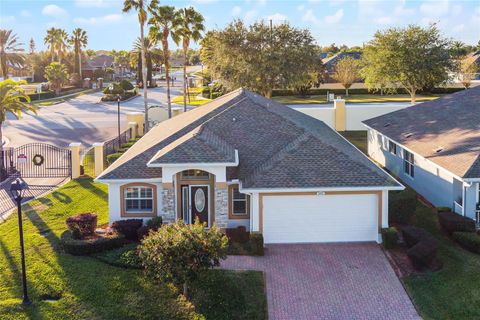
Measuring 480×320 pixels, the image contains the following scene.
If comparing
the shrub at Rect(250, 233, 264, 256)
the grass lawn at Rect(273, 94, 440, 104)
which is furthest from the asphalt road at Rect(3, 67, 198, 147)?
the shrub at Rect(250, 233, 264, 256)

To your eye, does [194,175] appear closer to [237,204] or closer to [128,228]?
[237,204]

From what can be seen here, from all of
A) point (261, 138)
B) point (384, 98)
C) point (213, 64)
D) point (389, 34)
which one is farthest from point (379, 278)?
point (384, 98)

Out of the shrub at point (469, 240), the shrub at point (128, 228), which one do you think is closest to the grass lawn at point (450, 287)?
the shrub at point (469, 240)

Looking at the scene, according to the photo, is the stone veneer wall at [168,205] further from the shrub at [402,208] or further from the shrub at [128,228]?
the shrub at [402,208]

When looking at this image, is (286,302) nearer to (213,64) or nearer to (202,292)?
(202,292)

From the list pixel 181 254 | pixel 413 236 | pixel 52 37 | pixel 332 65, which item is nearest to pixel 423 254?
pixel 413 236

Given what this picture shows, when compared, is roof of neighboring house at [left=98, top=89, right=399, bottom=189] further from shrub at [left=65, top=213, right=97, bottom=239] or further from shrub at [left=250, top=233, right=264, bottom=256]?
shrub at [left=250, top=233, right=264, bottom=256]
